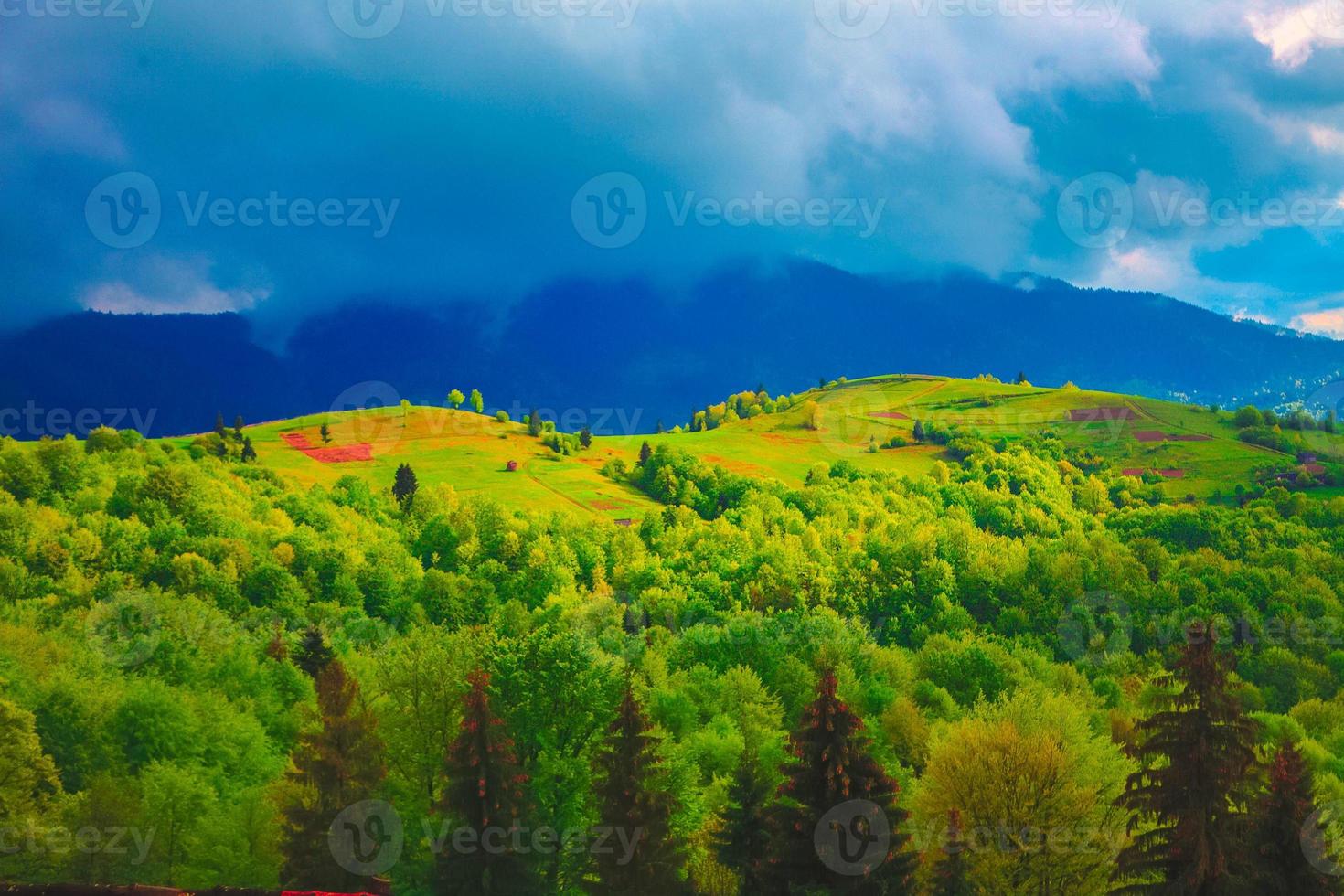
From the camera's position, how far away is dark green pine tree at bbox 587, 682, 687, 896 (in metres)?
30.8

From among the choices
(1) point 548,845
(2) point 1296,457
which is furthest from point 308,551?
(2) point 1296,457

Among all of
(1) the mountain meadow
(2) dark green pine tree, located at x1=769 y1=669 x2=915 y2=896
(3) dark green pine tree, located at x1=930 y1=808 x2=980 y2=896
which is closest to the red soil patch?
(1) the mountain meadow

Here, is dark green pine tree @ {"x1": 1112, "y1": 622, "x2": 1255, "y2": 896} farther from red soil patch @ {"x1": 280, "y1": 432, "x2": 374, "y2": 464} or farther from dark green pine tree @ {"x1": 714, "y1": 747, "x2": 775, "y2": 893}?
red soil patch @ {"x1": 280, "y1": 432, "x2": 374, "y2": 464}

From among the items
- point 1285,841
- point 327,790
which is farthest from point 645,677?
point 1285,841

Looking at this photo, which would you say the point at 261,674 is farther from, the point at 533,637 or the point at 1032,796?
the point at 1032,796

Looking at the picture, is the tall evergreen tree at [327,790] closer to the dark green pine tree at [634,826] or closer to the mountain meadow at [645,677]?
the mountain meadow at [645,677]

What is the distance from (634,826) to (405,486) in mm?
125067

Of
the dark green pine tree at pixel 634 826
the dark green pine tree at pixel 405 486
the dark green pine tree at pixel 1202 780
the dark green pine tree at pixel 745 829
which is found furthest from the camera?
the dark green pine tree at pixel 405 486

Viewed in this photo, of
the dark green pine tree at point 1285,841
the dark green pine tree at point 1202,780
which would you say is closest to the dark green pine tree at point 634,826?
the dark green pine tree at point 1202,780

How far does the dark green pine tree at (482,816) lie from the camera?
29516 mm

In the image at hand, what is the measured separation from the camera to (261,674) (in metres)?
58.3

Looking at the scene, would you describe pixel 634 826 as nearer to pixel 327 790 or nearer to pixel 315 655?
pixel 327 790

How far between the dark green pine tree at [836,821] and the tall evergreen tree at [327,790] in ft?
54.7

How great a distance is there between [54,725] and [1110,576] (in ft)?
413
